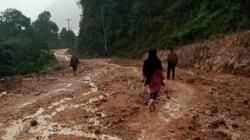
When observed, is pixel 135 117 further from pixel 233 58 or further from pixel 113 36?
pixel 113 36

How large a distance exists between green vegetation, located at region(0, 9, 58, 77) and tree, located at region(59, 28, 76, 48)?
3071 cm

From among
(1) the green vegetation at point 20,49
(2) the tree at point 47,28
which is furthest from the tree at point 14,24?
(2) the tree at point 47,28

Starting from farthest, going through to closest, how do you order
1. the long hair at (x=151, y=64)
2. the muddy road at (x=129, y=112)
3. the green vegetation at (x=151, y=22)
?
the green vegetation at (x=151, y=22) < the long hair at (x=151, y=64) < the muddy road at (x=129, y=112)

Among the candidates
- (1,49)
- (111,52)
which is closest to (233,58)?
(1,49)

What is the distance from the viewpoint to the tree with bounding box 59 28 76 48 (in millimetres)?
117188

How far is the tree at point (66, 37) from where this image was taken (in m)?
117

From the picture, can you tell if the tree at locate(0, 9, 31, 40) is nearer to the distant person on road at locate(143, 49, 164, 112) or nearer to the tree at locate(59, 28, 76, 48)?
the tree at locate(59, 28, 76, 48)

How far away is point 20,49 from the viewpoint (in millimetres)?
52281

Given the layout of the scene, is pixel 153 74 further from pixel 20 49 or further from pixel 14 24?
pixel 14 24

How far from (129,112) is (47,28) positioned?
98.8 m

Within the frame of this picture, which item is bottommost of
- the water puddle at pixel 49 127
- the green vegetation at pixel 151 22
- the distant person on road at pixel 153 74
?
the water puddle at pixel 49 127

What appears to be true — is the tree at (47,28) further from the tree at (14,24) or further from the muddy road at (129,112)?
the muddy road at (129,112)

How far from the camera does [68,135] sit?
13.2 m

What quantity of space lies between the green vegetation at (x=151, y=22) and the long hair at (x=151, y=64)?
17.8 meters
